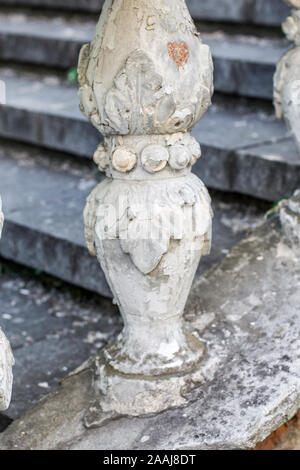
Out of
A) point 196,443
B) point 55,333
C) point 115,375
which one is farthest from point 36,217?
point 196,443

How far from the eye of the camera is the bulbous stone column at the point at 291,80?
7.02ft

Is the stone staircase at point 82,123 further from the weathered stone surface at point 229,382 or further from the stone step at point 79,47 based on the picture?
the weathered stone surface at point 229,382

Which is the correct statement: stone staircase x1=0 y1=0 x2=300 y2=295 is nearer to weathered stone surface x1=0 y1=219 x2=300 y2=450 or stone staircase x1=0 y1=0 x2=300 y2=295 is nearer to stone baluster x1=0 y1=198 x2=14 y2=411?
weathered stone surface x1=0 y1=219 x2=300 y2=450

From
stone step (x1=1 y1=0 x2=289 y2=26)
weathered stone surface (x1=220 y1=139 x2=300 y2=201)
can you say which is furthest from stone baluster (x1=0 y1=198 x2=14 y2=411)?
stone step (x1=1 y1=0 x2=289 y2=26)

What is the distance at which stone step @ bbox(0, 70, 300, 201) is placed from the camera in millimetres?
2771

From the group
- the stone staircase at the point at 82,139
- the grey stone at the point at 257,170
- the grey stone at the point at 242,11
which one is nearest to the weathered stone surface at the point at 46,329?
the stone staircase at the point at 82,139

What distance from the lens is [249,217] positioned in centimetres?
288

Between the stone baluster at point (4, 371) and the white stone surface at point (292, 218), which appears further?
the white stone surface at point (292, 218)

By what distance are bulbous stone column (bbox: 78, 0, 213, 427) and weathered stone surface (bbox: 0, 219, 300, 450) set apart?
6cm

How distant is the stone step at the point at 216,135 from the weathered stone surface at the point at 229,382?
445mm

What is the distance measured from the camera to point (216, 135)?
310 centimetres

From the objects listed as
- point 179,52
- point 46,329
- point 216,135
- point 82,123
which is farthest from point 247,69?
point 179,52

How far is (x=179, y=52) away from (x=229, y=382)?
2.86 ft

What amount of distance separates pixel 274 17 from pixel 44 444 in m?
2.59
